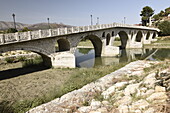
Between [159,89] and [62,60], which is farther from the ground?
[159,89]

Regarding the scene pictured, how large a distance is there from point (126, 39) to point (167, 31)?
75.6 feet

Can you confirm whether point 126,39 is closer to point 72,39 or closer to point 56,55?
point 72,39

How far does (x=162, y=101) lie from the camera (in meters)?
4.34

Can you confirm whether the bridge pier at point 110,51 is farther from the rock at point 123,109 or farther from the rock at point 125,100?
the rock at point 123,109

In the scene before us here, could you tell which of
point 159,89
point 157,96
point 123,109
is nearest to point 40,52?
point 123,109

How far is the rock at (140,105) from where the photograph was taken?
4.46 metres

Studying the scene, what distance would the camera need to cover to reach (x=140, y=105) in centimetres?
460

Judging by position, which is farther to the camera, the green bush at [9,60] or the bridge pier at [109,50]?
the bridge pier at [109,50]

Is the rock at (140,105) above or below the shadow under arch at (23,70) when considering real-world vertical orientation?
above

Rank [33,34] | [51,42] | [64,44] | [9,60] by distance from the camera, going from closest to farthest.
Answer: [33,34] → [51,42] → [64,44] → [9,60]

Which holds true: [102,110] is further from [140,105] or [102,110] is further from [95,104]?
[140,105]

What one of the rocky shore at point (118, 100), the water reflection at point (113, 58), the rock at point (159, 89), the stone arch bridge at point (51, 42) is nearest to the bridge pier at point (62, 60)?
the stone arch bridge at point (51, 42)

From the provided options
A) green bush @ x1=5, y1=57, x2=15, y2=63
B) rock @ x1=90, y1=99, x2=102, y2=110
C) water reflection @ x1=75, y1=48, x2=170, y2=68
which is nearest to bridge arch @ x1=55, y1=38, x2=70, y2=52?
water reflection @ x1=75, y1=48, x2=170, y2=68

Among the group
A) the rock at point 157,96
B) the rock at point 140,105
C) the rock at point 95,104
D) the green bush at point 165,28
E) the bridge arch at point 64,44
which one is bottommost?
the rock at point 95,104
